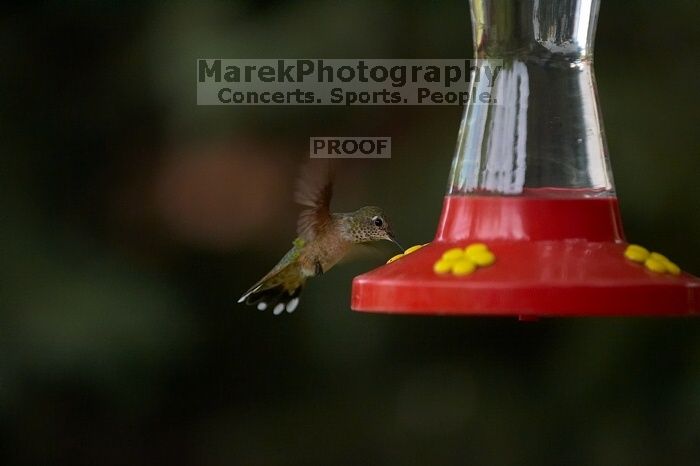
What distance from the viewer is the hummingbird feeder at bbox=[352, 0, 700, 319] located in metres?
2.07

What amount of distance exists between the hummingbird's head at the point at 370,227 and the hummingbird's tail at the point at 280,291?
0.29m

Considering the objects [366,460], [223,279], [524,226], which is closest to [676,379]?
[366,460]

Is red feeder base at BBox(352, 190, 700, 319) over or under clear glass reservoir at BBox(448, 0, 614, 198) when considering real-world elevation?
under

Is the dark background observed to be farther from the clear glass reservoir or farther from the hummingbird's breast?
the clear glass reservoir

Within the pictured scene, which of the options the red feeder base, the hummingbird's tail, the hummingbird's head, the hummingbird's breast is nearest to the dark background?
the hummingbird's tail

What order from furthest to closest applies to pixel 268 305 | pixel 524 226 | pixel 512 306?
pixel 268 305
pixel 524 226
pixel 512 306

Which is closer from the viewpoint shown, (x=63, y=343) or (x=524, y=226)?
(x=524, y=226)

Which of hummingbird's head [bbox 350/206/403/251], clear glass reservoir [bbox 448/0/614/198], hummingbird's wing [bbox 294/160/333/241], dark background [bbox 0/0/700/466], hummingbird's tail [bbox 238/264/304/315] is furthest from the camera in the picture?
dark background [bbox 0/0/700/466]

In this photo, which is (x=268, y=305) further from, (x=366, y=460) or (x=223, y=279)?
(x=366, y=460)

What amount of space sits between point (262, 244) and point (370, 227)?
1.66 meters

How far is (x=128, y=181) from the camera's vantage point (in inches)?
208

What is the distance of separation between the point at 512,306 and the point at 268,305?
1.80 meters

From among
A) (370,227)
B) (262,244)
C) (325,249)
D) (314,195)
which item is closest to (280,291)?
(325,249)

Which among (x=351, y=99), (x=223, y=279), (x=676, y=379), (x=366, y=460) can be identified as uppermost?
(x=351, y=99)
